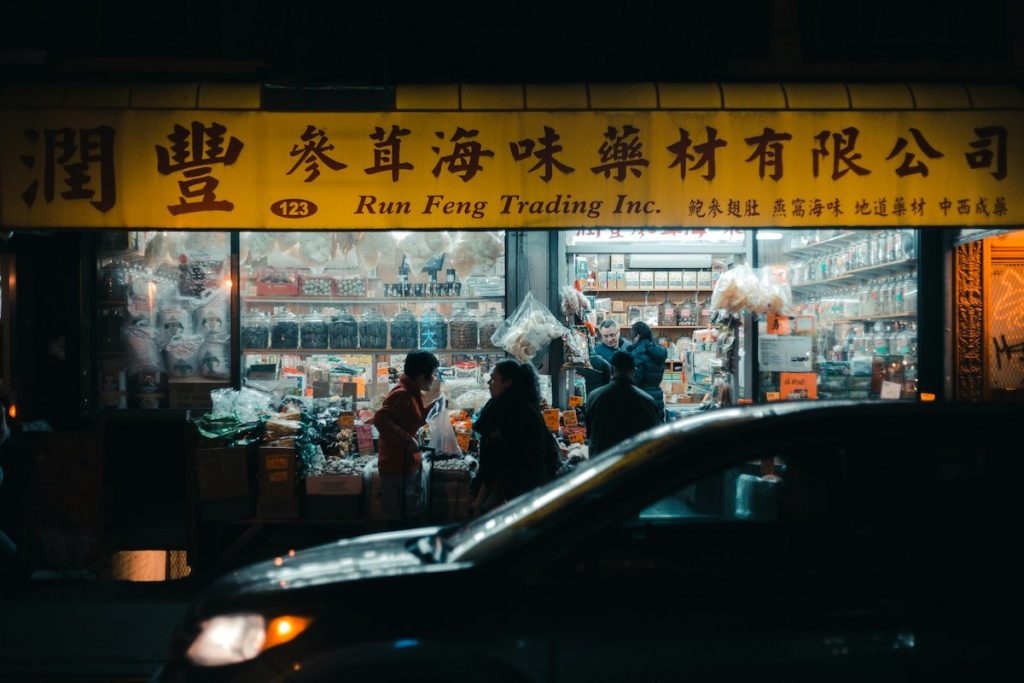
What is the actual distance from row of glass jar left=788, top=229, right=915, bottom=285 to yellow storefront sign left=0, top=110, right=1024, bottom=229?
1.63m

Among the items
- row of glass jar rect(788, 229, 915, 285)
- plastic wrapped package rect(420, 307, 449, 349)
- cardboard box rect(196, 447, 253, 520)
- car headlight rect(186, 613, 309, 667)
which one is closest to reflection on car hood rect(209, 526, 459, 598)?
car headlight rect(186, 613, 309, 667)

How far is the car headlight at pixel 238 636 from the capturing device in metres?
2.82

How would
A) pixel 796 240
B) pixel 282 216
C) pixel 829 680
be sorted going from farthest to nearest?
pixel 796 240, pixel 282 216, pixel 829 680

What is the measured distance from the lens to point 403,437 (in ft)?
23.4

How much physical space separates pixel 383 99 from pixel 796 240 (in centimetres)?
528

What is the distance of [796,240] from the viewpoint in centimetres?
931

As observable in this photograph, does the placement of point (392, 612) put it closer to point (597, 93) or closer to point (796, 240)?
point (597, 93)

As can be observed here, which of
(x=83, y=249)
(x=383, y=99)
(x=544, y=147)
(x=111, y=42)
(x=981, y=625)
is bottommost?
(x=981, y=625)

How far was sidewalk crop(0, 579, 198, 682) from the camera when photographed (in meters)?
5.18

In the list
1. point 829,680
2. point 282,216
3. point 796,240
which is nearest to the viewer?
point 829,680

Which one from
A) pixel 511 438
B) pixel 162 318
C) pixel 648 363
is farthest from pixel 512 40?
pixel 162 318

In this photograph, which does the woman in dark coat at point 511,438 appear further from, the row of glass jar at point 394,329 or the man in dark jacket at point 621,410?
the row of glass jar at point 394,329

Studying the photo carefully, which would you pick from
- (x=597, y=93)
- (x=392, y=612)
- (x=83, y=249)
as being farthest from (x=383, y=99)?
(x=392, y=612)

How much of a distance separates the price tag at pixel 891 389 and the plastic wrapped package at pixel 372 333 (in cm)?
577
